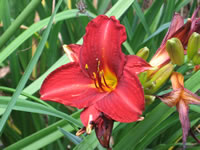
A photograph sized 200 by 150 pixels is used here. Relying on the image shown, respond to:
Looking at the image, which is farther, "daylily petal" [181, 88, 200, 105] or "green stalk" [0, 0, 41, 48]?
"green stalk" [0, 0, 41, 48]

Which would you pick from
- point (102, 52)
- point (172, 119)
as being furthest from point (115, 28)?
point (172, 119)

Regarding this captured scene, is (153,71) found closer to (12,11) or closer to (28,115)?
(28,115)

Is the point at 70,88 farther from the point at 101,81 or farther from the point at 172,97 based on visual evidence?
the point at 172,97

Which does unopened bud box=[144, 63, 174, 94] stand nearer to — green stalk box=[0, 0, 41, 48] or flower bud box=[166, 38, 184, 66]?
flower bud box=[166, 38, 184, 66]

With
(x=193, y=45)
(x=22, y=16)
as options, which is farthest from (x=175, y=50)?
(x=22, y=16)

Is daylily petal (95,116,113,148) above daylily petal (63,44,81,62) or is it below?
below

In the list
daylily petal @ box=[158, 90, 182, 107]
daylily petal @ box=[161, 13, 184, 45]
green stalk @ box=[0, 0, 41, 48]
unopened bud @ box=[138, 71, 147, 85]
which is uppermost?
green stalk @ box=[0, 0, 41, 48]

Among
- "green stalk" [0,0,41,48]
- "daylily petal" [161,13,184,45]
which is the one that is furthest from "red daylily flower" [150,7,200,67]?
"green stalk" [0,0,41,48]

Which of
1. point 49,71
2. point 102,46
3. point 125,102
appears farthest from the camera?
point 49,71
